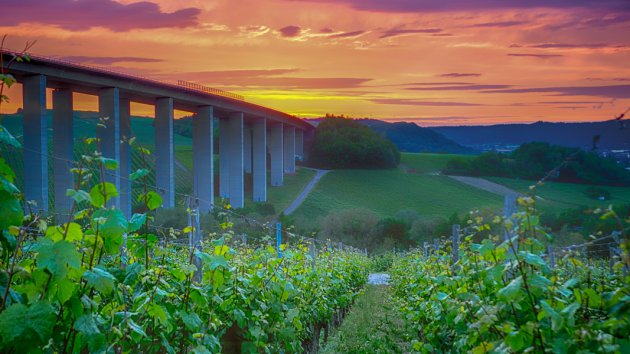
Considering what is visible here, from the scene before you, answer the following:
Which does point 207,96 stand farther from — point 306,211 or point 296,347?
point 296,347

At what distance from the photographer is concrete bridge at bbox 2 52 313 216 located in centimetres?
2906

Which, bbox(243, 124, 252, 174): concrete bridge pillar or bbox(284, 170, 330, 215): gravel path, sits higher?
bbox(243, 124, 252, 174): concrete bridge pillar

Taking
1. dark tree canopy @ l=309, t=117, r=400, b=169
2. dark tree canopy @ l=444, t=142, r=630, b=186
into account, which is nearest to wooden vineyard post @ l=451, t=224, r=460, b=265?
dark tree canopy @ l=444, t=142, r=630, b=186

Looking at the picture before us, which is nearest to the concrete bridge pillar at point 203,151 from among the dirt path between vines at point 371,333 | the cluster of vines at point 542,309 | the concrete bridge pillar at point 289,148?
the concrete bridge pillar at point 289,148

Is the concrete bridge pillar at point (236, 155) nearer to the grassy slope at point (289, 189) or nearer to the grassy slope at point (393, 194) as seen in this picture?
the grassy slope at point (289, 189)

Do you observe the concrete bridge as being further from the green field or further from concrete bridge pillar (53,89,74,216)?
the green field

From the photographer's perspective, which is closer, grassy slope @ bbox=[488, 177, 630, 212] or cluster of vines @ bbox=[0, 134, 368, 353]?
cluster of vines @ bbox=[0, 134, 368, 353]

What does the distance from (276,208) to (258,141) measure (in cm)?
517

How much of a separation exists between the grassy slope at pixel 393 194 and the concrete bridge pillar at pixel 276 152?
336 cm

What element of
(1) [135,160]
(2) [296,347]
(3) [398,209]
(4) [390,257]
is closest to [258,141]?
(1) [135,160]

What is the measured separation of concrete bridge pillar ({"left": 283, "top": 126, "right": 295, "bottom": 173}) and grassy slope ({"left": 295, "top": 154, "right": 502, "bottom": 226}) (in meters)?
3.41

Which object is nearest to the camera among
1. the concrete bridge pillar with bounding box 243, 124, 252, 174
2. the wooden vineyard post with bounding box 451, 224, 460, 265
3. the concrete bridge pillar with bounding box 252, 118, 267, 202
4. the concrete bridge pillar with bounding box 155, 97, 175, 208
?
the wooden vineyard post with bounding box 451, 224, 460, 265

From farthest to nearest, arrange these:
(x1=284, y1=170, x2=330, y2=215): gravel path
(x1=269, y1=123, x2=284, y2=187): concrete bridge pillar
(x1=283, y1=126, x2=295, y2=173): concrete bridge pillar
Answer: (x1=283, y1=126, x2=295, y2=173): concrete bridge pillar < (x1=269, y1=123, x2=284, y2=187): concrete bridge pillar < (x1=284, y1=170, x2=330, y2=215): gravel path

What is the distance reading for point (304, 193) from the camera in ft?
193
